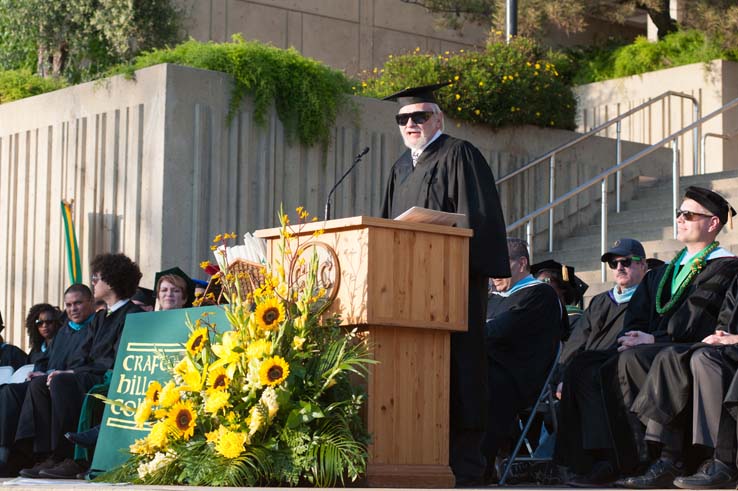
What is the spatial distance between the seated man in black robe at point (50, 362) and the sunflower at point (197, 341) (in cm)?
278

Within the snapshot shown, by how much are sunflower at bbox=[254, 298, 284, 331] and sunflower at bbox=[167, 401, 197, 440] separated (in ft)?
1.49

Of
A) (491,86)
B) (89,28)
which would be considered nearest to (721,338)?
(491,86)

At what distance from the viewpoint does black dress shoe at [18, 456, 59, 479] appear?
7.58 m

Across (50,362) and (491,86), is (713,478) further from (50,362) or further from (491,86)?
(491,86)

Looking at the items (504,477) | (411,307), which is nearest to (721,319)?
(504,477)

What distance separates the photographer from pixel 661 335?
22.7 feet

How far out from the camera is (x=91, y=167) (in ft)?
38.3

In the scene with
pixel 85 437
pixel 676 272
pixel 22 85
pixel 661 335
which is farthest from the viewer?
pixel 22 85

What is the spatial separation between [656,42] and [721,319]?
11811mm

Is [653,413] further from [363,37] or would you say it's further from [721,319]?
[363,37]

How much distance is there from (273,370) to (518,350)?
7.96ft

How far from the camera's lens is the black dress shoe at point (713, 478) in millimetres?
5730

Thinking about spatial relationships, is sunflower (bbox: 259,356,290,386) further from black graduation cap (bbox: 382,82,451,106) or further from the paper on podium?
black graduation cap (bbox: 382,82,451,106)

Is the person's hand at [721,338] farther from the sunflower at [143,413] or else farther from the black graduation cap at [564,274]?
the black graduation cap at [564,274]
